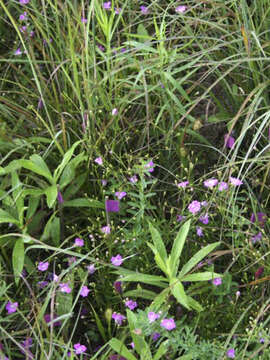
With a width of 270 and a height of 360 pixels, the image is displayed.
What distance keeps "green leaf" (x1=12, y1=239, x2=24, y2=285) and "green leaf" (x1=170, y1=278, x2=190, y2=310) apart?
0.36 metres

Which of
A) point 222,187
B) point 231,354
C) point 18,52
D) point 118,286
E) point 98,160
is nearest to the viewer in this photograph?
point 231,354

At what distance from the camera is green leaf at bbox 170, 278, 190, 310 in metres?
1.32

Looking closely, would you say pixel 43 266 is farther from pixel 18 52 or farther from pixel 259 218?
pixel 18 52

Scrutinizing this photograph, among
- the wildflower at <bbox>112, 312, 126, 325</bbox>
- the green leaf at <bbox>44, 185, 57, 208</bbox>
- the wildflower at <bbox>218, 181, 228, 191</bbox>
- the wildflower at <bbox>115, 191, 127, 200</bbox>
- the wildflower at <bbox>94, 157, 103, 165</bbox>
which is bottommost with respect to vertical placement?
the wildflower at <bbox>112, 312, 126, 325</bbox>

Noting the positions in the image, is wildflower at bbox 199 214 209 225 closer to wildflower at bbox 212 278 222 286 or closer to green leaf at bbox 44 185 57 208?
wildflower at bbox 212 278 222 286

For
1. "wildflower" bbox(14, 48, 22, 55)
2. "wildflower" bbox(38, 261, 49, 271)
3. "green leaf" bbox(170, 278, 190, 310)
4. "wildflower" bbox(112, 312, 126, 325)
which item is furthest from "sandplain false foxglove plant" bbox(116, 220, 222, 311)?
"wildflower" bbox(14, 48, 22, 55)

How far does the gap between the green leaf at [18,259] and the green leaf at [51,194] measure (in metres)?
0.12

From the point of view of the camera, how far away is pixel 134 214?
158cm

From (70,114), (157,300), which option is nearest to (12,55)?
(70,114)

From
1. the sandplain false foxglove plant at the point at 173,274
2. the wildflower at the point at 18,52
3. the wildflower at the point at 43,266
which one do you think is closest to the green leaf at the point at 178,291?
the sandplain false foxglove plant at the point at 173,274

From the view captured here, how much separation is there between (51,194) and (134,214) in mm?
219

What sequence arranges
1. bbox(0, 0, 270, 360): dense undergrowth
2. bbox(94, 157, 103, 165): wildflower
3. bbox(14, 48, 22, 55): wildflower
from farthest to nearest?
bbox(14, 48, 22, 55): wildflower → bbox(94, 157, 103, 165): wildflower → bbox(0, 0, 270, 360): dense undergrowth

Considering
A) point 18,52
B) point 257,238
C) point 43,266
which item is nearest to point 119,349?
point 43,266

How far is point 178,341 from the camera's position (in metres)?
1.29
